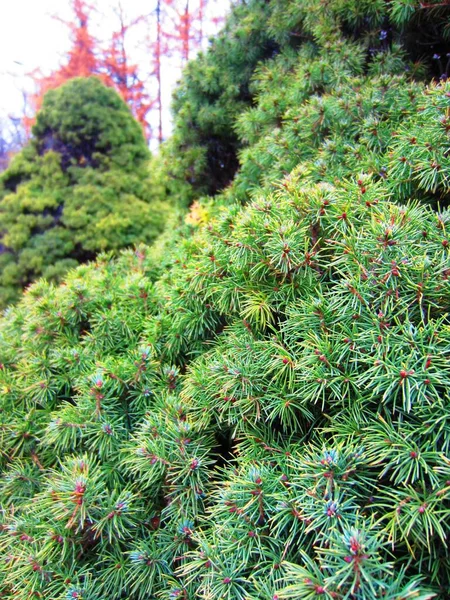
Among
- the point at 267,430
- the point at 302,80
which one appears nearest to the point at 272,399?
the point at 267,430

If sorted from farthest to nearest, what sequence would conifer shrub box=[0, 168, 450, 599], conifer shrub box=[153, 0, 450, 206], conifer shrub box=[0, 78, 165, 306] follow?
conifer shrub box=[0, 78, 165, 306] → conifer shrub box=[153, 0, 450, 206] → conifer shrub box=[0, 168, 450, 599]

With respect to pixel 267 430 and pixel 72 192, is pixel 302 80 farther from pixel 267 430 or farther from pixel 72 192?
pixel 72 192

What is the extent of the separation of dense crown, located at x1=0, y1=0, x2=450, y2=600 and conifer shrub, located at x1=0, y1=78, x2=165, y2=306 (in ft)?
8.59

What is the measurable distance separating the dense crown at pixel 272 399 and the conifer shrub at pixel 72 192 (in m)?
2.62

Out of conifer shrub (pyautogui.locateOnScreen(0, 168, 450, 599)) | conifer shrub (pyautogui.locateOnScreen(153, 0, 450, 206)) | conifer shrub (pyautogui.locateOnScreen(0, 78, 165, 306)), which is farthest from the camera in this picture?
conifer shrub (pyautogui.locateOnScreen(0, 78, 165, 306))

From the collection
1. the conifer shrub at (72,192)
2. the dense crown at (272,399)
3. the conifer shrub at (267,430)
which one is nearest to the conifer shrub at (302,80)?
the dense crown at (272,399)

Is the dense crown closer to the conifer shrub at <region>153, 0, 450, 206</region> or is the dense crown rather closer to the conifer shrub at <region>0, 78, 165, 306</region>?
the conifer shrub at <region>153, 0, 450, 206</region>

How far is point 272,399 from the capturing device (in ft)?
4.10

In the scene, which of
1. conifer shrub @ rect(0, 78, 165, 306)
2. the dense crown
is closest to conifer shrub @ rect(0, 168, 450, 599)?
the dense crown

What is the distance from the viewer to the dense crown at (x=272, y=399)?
0.98 metres

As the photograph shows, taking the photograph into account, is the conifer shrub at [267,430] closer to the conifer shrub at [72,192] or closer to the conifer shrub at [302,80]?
the conifer shrub at [302,80]

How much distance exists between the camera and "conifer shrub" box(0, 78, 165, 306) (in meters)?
4.59

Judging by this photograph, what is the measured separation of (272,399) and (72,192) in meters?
4.26

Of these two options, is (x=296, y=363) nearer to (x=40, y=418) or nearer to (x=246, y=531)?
(x=246, y=531)
